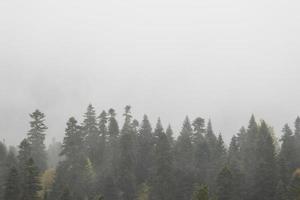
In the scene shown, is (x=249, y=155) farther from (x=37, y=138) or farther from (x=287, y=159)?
(x=37, y=138)

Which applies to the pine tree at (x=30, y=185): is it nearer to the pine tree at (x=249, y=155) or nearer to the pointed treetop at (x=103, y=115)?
the pine tree at (x=249, y=155)

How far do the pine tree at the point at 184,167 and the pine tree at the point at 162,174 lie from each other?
8.08 feet

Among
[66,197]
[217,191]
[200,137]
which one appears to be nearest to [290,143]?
[200,137]

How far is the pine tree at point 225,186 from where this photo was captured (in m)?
74.1

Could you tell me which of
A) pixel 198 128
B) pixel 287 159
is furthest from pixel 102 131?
pixel 287 159

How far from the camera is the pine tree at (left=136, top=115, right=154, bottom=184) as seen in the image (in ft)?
357

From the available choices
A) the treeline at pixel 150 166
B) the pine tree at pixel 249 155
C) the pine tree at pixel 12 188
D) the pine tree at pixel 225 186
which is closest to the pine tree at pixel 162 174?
the treeline at pixel 150 166

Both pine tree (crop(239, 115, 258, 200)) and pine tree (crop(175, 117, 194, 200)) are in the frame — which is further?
pine tree (crop(175, 117, 194, 200))

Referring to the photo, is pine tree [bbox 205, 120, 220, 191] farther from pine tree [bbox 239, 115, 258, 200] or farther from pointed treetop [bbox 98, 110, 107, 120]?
pointed treetop [bbox 98, 110, 107, 120]

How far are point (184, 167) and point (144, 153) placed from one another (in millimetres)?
13903

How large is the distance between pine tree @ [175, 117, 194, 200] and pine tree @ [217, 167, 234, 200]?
19397 millimetres

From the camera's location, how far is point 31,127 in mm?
117500

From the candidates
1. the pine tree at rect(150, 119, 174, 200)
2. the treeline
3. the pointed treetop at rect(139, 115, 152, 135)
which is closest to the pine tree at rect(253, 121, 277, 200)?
the treeline

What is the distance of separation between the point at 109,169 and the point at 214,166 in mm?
22245
